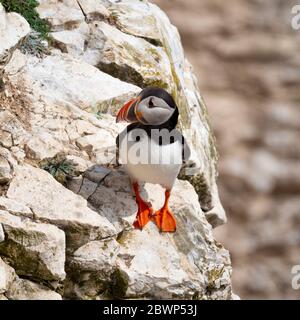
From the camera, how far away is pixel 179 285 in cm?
777

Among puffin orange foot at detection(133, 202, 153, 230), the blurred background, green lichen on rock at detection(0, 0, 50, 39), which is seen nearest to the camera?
puffin orange foot at detection(133, 202, 153, 230)

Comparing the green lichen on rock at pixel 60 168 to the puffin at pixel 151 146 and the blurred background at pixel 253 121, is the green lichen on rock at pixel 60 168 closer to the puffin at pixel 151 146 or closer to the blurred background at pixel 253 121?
the puffin at pixel 151 146

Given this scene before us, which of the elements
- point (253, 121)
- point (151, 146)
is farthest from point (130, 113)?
point (253, 121)

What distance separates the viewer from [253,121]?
54.9 feet

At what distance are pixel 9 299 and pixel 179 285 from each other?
141cm

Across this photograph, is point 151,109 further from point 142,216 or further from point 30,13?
→ point 30,13

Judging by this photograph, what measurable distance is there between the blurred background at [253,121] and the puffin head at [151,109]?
7.26m

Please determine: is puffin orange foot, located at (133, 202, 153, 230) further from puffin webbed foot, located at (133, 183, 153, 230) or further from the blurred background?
the blurred background

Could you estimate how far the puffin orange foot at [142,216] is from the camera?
26.0 ft

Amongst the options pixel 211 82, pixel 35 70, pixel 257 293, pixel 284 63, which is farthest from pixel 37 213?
pixel 284 63

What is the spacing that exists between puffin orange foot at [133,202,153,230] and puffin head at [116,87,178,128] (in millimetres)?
690

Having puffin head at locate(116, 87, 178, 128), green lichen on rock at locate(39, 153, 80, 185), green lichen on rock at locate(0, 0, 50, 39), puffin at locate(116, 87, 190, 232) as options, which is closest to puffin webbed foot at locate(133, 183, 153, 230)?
puffin at locate(116, 87, 190, 232)

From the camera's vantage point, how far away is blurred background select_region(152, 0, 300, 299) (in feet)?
51.0
